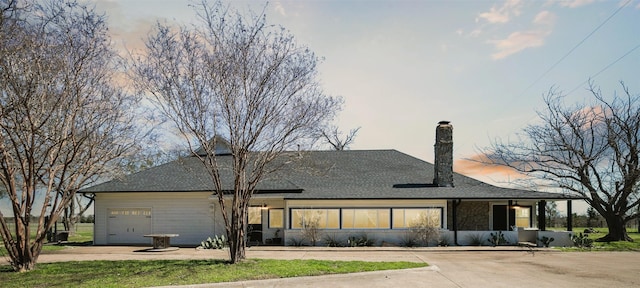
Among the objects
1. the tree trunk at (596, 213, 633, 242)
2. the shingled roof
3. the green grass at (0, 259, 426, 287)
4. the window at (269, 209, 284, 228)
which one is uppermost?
the shingled roof

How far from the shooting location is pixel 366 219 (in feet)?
80.4

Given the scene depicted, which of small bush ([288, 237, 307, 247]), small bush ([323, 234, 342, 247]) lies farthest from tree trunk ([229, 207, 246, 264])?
small bush ([323, 234, 342, 247])

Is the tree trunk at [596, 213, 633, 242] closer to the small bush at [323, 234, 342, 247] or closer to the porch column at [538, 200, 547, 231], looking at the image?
the porch column at [538, 200, 547, 231]

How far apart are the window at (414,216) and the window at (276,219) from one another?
571 cm

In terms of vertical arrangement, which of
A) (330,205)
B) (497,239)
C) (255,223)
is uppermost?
(330,205)

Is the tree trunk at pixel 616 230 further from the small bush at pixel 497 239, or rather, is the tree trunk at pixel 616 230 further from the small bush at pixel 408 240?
the small bush at pixel 408 240

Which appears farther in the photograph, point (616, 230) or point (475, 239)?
point (616, 230)

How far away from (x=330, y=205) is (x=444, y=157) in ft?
21.9

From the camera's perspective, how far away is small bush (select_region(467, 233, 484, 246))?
23.9 metres

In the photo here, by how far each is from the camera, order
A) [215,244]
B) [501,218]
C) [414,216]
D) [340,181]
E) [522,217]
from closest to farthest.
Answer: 1. [215,244]
2. [414,216]
3. [501,218]
4. [522,217]
5. [340,181]

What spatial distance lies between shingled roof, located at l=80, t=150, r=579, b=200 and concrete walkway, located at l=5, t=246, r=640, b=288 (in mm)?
3122

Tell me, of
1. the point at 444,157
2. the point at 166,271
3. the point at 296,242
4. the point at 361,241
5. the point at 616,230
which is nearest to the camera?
the point at 166,271

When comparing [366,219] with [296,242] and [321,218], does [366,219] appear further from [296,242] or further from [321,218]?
[296,242]

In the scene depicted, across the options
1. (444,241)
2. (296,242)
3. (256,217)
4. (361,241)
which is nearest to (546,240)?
(444,241)
